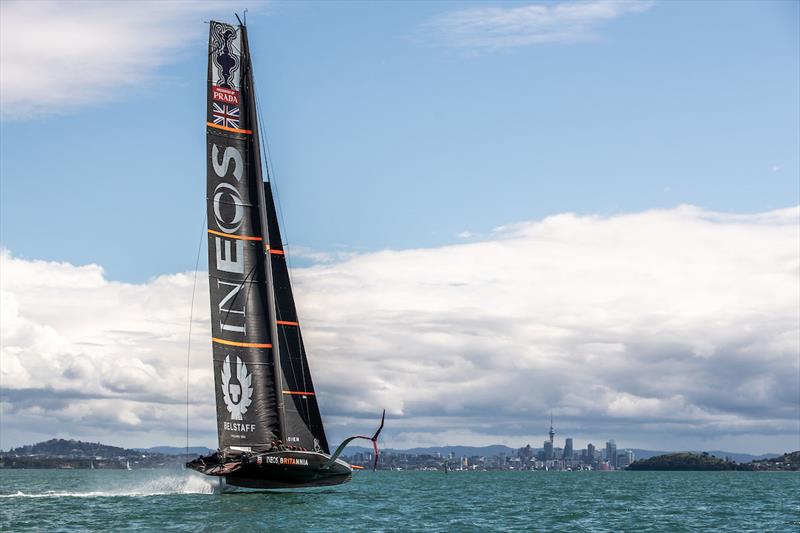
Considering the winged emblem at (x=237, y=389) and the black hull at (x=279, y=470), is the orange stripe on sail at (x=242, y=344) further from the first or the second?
the black hull at (x=279, y=470)

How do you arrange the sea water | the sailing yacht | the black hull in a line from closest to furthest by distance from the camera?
the sea water
the black hull
the sailing yacht

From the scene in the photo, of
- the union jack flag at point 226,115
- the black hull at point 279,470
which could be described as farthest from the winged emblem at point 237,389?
the union jack flag at point 226,115

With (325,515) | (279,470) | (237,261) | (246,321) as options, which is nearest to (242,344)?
(246,321)

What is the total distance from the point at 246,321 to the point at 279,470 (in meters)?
7.05

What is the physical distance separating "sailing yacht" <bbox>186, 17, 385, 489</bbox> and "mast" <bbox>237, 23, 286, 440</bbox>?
47 mm

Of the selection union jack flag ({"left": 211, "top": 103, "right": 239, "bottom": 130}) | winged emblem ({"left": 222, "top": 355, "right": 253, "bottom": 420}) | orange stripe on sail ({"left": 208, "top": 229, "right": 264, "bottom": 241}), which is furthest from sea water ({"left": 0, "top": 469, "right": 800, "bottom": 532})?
union jack flag ({"left": 211, "top": 103, "right": 239, "bottom": 130})

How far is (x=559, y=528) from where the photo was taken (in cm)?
4422

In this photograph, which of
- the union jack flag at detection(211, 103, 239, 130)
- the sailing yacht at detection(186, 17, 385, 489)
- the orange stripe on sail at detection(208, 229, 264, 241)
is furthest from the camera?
the union jack flag at detection(211, 103, 239, 130)

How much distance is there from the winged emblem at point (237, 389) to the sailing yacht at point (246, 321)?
5 centimetres

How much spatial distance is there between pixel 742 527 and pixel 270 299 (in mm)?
23536

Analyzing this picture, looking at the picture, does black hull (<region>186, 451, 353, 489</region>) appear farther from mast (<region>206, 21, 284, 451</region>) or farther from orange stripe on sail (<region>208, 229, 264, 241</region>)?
orange stripe on sail (<region>208, 229, 264, 241</region>)

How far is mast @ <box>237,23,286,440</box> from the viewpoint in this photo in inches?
1967

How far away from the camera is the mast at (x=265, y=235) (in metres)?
50.0

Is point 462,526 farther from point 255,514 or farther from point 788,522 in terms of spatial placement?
point 788,522
